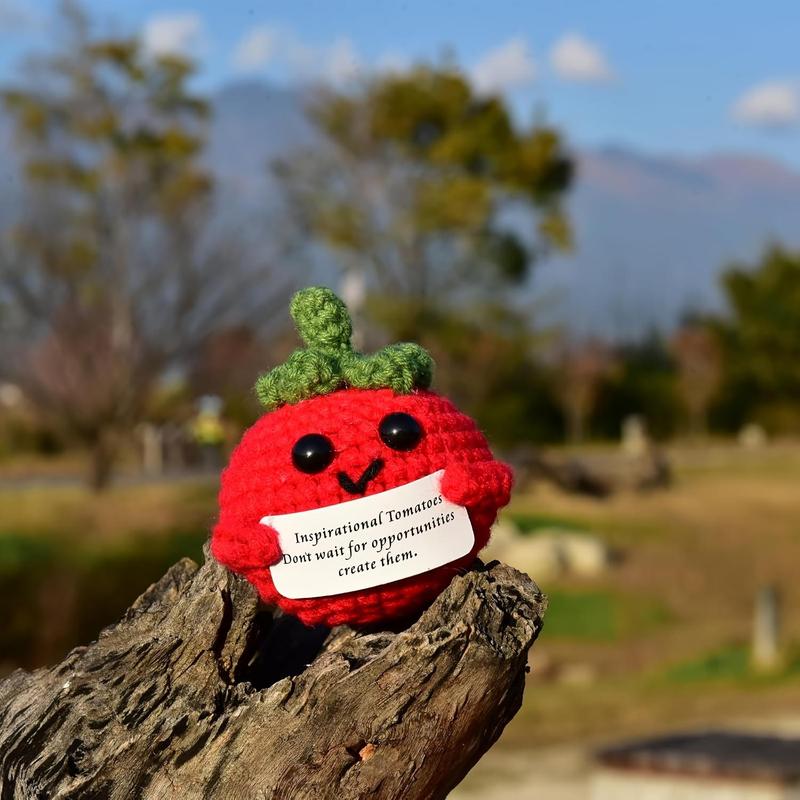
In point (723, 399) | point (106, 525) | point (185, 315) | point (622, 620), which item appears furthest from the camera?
point (723, 399)

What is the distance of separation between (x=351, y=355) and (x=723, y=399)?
31270 millimetres

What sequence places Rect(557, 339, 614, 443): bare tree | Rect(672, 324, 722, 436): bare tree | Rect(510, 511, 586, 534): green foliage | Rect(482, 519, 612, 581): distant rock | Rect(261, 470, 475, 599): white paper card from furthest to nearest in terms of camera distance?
Rect(672, 324, 722, 436): bare tree
Rect(557, 339, 614, 443): bare tree
Rect(510, 511, 586, 534): green foliage
Rect(482, 519, 612, 581): distant rock
Rect(261, 470, 475, 599): white paper card

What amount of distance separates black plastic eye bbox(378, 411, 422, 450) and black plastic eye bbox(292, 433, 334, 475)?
0.10 metres

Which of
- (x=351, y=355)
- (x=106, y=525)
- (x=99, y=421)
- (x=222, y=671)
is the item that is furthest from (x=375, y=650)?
(x=99, y=421)

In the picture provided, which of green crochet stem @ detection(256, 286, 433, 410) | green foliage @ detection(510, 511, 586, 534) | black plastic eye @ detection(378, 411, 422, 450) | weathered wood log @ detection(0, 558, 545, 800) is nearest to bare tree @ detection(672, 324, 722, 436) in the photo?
green foliage @ detection(510, 511, 586, 534)

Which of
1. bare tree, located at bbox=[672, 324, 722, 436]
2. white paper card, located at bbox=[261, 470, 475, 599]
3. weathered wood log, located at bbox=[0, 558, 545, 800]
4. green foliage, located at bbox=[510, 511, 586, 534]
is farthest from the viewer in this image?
bare tree, located at bbox=[672, 324, 722, 436]

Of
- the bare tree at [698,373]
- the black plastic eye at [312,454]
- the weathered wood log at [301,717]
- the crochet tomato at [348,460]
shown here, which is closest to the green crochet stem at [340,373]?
the crochet tomato at [348,460]

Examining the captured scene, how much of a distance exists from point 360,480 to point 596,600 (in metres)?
12.2

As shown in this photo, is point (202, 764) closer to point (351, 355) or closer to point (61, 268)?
point (351, 355)

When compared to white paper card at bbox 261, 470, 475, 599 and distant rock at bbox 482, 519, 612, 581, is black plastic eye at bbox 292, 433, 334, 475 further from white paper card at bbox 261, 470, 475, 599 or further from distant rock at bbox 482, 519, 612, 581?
distant rock at bbox 482, 519, 612, 581

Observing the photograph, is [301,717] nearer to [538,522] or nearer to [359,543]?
[359,543]

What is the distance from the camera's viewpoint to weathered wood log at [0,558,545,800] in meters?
1.95

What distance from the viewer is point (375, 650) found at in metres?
2.04

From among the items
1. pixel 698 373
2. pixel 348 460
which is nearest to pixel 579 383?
pixel 698 373
